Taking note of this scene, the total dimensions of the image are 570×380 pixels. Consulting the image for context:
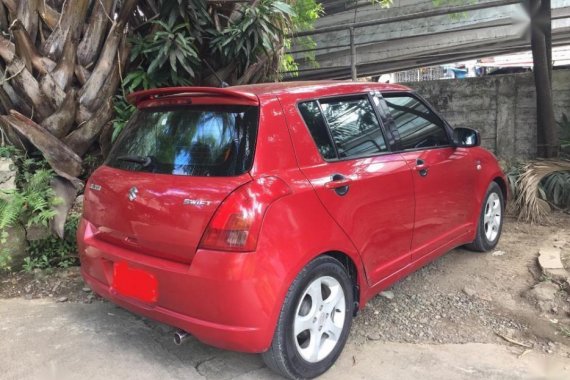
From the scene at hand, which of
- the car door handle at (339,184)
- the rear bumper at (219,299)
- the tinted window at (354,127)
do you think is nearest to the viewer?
the rear bumper at (219,299)

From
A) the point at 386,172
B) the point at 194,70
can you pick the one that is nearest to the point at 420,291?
the point at 386,172

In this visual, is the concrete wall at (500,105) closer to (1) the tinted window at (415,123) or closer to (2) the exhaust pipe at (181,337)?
(1) the tinted window at (415,123)

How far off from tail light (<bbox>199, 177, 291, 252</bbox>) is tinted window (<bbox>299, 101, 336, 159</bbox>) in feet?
2.11

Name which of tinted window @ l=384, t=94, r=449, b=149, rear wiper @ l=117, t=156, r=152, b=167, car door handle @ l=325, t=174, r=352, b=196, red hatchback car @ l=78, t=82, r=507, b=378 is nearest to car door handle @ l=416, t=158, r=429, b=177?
red hatchback car @ l=78, t=82, r=507, b=378

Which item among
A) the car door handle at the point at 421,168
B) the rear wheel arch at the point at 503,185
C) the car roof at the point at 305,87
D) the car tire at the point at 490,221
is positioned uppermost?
the car roof at the point at 305,87

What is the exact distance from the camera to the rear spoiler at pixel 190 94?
274cm

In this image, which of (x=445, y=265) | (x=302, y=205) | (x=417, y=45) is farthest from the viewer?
(x=417, y=45)

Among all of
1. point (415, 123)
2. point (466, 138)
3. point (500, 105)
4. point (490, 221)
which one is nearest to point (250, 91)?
point (415, 123)

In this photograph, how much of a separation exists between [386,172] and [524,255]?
2302 millimetres

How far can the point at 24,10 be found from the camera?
4.57m

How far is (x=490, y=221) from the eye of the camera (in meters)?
4.81

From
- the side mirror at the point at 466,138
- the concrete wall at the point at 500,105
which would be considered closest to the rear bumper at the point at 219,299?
the side mirror at the point at 466,138

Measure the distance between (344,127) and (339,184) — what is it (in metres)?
0.47

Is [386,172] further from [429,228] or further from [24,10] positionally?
[24,10]
